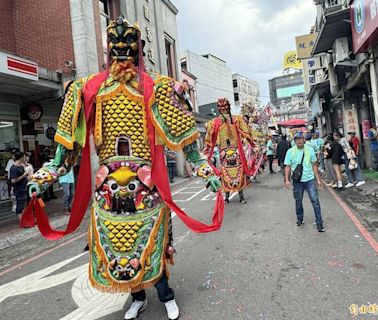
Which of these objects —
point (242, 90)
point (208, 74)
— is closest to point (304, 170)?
point (208, 74)

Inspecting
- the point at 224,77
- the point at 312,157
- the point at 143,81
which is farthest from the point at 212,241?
the point at 224,77

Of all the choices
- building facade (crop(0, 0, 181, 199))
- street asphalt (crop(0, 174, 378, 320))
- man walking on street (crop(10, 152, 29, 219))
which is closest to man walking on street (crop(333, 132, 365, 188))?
street asphalt (crop(0, 174, 378, 320))

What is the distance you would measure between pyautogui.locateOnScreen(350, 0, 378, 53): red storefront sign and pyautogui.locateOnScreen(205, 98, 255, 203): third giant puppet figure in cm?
331

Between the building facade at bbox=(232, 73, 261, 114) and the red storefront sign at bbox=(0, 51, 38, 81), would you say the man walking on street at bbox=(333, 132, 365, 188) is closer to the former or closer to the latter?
the red storefront sign at bbox=(0, 51, 38, 81)

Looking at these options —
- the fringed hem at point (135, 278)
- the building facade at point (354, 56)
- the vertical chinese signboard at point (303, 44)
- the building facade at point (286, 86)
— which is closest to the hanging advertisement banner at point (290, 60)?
the vertical chinese signboard at point (303, 44)

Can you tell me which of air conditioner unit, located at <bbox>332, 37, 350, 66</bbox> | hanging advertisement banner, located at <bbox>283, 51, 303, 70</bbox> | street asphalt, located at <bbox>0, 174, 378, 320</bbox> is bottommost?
street asphalt, located at <bbox>0, 174, 378, 320</bbox>

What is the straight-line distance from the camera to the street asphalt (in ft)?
9.97

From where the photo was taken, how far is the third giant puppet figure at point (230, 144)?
26.0 feet

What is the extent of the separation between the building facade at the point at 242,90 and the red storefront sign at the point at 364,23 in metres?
44.5

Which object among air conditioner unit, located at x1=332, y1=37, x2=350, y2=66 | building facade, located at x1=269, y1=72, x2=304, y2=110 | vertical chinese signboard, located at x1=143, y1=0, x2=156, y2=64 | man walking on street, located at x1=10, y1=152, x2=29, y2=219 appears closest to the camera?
man walking on street, located at x1=10, y1=152, x2=29, y2=219

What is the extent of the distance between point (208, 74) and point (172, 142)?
132ft

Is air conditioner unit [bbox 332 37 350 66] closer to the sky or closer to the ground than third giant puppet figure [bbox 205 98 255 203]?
closer to the sky

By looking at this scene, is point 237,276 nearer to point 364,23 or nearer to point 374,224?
point 374,224

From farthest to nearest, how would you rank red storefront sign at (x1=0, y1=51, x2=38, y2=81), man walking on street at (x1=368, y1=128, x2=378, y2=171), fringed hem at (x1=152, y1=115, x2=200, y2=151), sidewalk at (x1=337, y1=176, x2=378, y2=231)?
man walking on street at (x1=368, y1=128, x2=378, y2=171) < red storefront sign at (x1=0, y1=51, x2=38, y2=81) < sidewalk at (x1=337, y1=176, x2=378, y2=231) < fringed hem at (x1=152, y1=115, x2=200, y2=151)
